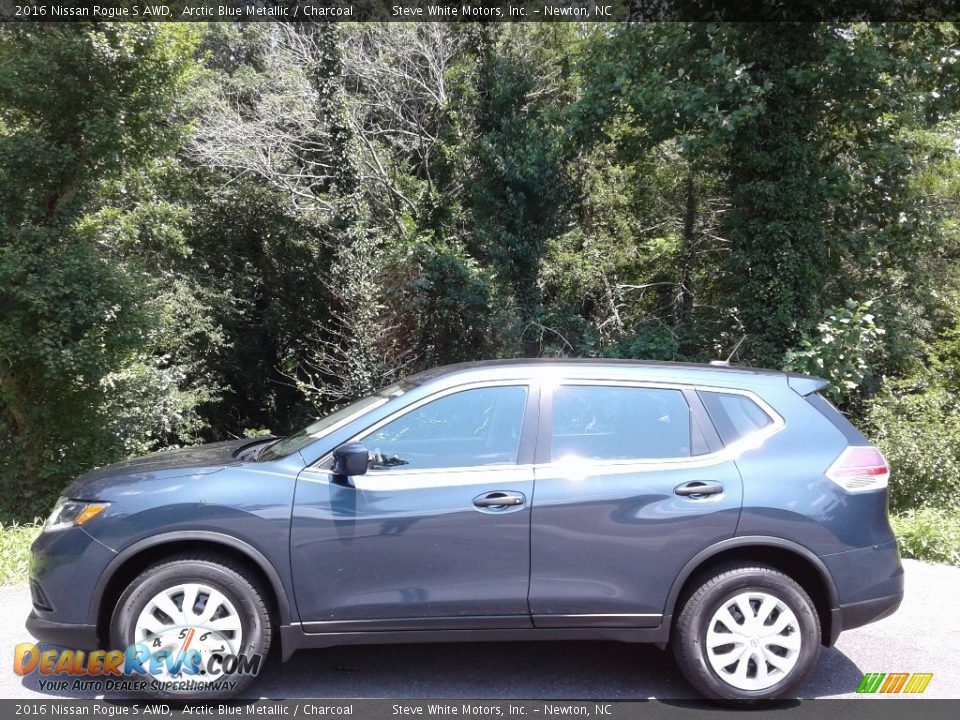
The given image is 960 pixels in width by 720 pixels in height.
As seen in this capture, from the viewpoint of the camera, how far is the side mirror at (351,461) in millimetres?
4059

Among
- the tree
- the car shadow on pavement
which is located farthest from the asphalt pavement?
the tree

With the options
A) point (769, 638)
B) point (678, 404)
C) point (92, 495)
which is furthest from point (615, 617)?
point (92, 495)

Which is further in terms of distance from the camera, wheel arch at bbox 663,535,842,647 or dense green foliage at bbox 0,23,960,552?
dense green foliage at bbox 0,23,960,552

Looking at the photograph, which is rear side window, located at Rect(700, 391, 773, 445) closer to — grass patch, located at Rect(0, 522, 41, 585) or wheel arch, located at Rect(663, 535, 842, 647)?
wheel arch, located at Rect(663, 535, 842, 647)

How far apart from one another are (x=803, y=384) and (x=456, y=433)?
6.33ft

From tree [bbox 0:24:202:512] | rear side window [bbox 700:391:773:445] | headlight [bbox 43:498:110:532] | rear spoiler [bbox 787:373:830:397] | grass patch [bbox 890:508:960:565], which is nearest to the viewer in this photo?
headlight [bbox 43:498:110:532]

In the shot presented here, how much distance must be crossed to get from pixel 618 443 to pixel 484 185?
50.4 ft

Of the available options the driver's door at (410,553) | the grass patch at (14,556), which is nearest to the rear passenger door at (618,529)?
the driver's door at (410,553)

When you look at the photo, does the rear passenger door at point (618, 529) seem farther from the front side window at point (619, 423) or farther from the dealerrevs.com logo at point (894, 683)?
the dealerrevs.com logo at point (894, 683)

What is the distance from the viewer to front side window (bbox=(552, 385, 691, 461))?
4.34 meters

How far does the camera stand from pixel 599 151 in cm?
1908

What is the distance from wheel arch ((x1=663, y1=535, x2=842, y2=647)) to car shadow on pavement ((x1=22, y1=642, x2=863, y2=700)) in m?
0.45

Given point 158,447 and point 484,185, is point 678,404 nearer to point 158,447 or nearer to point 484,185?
point 484,185

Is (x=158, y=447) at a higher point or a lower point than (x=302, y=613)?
lower
